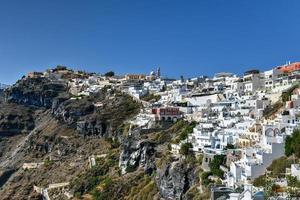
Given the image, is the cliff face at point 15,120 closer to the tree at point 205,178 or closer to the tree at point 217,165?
the tree at point 205,178

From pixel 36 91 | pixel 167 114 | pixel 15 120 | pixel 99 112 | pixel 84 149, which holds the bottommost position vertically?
pixel 84 149

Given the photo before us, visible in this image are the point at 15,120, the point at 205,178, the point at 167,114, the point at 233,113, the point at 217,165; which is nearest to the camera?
the point at 217,165

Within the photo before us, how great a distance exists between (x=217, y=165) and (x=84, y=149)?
2176 inches

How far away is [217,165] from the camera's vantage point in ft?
179

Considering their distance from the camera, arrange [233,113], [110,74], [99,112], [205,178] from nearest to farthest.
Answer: [205,178] → [233,113] → [99,112] → [110,74]

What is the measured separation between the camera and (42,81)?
162 meters

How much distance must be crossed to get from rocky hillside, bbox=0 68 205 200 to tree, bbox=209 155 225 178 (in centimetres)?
276

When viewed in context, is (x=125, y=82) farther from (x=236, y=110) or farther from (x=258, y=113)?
(x=258, y=113)

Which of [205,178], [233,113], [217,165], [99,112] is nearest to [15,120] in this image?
[99,112]

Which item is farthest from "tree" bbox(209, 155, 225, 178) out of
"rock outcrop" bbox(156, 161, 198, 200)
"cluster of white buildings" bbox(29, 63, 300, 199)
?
"rock outcrop" bbox(156, 161, 198, 200)

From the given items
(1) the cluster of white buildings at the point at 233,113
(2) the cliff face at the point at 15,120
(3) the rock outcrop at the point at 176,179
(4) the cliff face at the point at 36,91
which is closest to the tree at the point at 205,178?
(1) the cluster of white buildings at the point at 233,113

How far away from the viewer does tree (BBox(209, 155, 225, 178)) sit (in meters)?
53.5

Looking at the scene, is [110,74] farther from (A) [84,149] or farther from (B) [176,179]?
(B) [176,179]

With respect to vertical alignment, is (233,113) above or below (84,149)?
above
